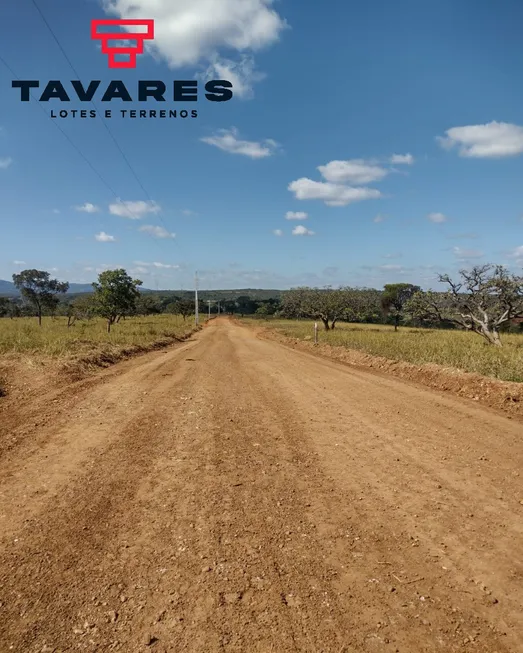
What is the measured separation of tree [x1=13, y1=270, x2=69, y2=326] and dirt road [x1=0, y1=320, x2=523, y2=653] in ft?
177

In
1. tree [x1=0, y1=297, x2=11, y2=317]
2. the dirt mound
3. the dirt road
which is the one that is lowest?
the dirt road

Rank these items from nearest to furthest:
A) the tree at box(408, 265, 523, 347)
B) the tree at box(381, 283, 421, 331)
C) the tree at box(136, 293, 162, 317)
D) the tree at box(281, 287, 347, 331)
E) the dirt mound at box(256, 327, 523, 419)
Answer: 1. the dirt mound at box(256, 327, 523, 419)
2. the tree at box(408, 265, 523, 347)
3. the tree at box(281, 287, 347, 331)
4. the tree at box(136, 293, 162, 317)
5. the tree at box(381, 283, 421, 331)

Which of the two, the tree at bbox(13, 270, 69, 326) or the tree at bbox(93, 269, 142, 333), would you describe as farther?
the tree at bbox(13, 270, 69, 326)

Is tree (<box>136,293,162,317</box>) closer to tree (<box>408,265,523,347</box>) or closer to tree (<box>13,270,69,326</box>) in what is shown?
tree (<box>13,270,69,326</box>)

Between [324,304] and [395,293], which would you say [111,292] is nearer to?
[324,304]

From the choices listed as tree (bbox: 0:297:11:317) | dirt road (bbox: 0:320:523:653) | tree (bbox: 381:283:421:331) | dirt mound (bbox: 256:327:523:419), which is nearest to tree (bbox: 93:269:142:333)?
dirt mound (bbox: 256:327:523:419)

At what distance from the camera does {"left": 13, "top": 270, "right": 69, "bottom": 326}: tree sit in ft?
177

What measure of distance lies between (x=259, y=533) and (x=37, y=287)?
197 feet

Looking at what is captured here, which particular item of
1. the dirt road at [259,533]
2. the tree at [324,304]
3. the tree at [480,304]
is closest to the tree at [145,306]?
the tree at [324,304]

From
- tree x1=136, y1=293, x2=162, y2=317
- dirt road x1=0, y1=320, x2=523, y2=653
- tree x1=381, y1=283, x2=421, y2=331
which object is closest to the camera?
dirt road x1=0, y1=320, x2=523, y2=653

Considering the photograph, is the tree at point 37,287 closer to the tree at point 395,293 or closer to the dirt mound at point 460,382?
the dirt mound at point 460,382

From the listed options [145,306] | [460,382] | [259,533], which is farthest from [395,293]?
[259,533]

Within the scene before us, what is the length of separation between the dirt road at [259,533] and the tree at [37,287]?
177ft

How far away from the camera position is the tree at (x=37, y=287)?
5384cm
